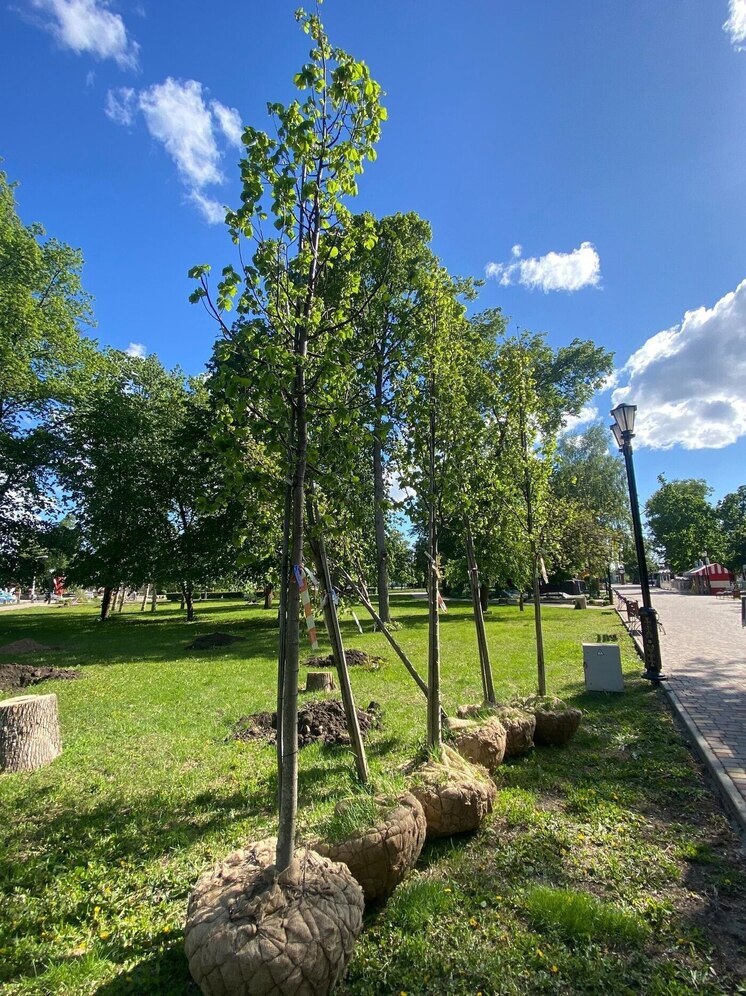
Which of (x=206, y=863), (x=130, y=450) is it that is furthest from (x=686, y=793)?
(x=130, y=450)

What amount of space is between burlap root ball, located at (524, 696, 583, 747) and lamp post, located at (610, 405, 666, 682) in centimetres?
412

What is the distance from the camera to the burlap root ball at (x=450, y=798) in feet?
12.6

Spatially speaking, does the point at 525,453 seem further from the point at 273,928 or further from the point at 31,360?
the point at 31,360

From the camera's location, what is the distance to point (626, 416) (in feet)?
32.8

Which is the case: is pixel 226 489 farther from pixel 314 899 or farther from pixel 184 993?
pixel 184 993

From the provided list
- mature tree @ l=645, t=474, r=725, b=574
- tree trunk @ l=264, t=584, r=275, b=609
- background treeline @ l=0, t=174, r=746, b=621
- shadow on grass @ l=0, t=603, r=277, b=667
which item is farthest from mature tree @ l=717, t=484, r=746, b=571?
shadow on grass @ l=0, t=603, r=277, b=667

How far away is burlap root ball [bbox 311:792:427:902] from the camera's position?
3.07m

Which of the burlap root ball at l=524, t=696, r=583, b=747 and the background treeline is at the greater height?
the background treeline

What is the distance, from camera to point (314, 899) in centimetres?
253

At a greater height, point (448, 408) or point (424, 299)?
point (424, 299)

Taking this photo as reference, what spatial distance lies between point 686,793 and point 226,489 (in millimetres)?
4866

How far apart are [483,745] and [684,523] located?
8406cm

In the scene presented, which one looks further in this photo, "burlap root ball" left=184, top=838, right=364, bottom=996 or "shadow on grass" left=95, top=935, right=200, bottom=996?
"shadow on grass" left=95, top=935, right=200, bottom=996

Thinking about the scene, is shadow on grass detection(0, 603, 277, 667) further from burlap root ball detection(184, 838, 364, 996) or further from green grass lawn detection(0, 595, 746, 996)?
burlap root ball detection(184, 838, 364, 996)
